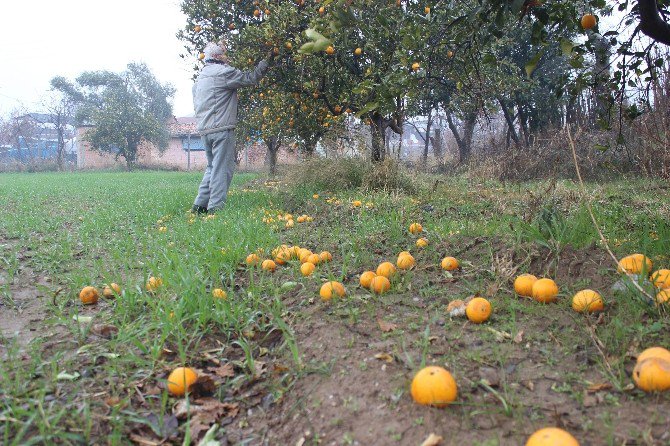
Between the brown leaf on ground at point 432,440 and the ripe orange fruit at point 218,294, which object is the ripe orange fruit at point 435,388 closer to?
the brown leaf on ground at point 432,440

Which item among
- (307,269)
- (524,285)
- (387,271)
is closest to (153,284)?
(307,269)

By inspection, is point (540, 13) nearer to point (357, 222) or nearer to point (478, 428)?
point (478, 428)

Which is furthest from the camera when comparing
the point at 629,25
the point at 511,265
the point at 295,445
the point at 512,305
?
the point at 629,25

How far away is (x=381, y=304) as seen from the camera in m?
2.31

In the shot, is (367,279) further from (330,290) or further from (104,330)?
(104,330)

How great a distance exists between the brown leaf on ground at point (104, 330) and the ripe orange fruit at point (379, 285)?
4.32 ft

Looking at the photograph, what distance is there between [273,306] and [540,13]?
196 cm

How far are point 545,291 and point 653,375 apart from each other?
2.43ft

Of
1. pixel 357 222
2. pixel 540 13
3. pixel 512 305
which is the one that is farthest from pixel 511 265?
pixel 357 222

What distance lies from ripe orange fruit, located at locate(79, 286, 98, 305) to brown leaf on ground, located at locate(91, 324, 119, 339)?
1.48ft

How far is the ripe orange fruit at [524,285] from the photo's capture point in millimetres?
2199

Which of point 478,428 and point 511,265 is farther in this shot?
point 511,265

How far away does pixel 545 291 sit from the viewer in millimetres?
2109

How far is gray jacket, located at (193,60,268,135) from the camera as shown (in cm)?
590
